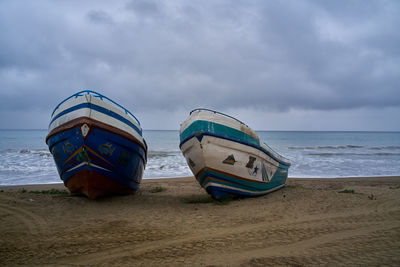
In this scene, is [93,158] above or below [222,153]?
below

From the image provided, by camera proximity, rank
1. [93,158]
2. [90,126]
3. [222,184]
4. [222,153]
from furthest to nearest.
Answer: [222,184] → [222,153] → [93,158] → [90,126]

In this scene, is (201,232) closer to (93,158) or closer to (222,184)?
(222,184)

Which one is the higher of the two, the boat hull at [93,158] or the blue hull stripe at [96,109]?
the blue hull stripe at [96,109]

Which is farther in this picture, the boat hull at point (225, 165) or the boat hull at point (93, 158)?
the boat hull at point (225, 165)

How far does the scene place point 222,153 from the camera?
19.6 feet

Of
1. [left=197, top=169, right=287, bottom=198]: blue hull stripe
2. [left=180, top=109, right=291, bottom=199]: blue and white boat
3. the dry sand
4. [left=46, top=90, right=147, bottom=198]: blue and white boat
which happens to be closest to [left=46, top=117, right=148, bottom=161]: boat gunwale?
[left=46, top=90, right=147, bottom=198]: blue and white boat

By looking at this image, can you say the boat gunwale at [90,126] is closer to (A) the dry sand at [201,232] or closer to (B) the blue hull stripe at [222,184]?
(A) the dry sand at [201,232]

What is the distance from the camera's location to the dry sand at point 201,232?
3.13 meters

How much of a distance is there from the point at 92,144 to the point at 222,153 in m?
2.95

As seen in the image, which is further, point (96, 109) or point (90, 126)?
point (96, 109)

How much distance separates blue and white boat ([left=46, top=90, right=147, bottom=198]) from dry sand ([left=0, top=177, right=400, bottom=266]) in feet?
1.88

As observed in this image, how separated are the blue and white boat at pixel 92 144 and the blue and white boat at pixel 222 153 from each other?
1594 mm

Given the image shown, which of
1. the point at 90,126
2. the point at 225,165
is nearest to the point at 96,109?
the point at 90,126

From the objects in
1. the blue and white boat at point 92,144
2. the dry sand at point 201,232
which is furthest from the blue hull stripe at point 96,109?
the dry sand at point 201,232
